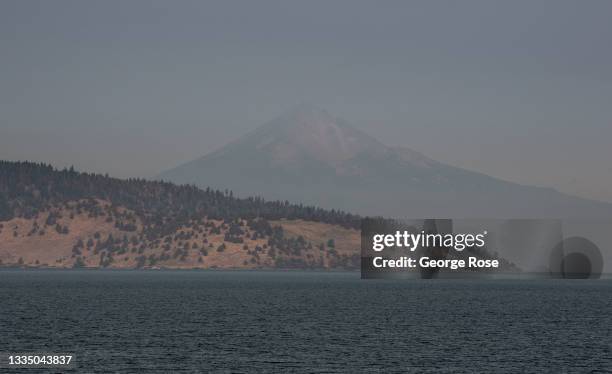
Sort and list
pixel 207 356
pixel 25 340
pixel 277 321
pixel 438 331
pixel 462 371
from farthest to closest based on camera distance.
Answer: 1. pixel 277 321
2. pixel 438 331
3. pixel 25 340
4. pixel 207 356
5. pixel 462 371

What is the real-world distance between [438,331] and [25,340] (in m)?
58.3

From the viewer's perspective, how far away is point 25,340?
445 ft

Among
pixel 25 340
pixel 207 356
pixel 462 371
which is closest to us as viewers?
pixel 462 371

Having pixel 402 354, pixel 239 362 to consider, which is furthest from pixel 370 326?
pixel 239 362

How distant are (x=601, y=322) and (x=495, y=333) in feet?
108

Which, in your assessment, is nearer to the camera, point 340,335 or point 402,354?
point 402,354

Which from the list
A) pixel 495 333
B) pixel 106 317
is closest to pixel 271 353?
pixel 495 333

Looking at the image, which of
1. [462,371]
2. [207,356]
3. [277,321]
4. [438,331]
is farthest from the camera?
[277,321]

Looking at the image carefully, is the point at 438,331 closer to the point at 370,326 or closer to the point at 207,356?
the point at 370,326

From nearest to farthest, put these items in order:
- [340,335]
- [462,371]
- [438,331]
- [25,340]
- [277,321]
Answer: [462,371] < [25,340] < [340,335] < [438,331] < [277,321]

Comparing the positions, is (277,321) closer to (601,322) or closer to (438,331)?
(438,331)

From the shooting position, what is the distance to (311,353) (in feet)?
408

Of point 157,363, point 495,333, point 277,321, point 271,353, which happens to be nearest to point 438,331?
point 495,333

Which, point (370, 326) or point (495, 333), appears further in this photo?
point (370, 326)
